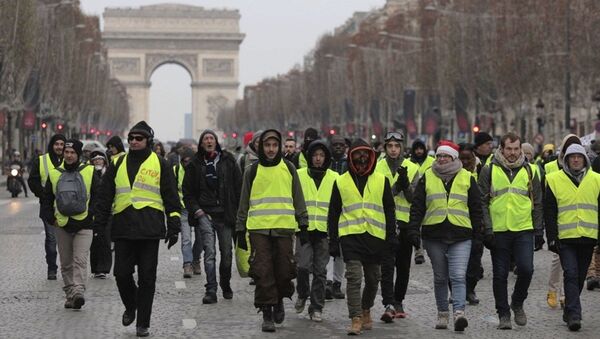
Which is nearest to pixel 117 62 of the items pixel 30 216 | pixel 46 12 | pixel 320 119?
pixel 320 119

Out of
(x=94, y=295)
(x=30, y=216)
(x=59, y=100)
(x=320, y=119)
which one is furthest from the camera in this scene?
(x=320, y=119)

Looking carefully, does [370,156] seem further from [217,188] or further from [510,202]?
[217,188]

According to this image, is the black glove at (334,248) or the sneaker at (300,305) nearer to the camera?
the black glove at (334,248)

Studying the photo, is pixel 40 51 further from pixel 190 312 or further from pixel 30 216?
pixel 190 312

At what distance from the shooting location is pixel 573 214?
50.2ft

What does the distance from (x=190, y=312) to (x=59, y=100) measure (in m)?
76.4

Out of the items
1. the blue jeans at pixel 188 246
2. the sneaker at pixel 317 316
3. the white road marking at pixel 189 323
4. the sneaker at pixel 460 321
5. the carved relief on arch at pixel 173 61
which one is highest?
the carved relief on arch at pixel 173 61

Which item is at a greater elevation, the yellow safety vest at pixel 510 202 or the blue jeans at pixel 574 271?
the yellow safety vest at pixel 510 202

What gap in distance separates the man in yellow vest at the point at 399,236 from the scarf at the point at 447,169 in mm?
695

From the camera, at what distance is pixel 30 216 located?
37.6 meters

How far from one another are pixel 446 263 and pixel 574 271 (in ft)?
3.61

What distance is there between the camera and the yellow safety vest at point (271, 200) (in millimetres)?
15047

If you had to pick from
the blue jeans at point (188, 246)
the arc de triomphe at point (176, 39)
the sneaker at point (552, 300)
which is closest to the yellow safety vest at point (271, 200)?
the sneaker at point (552, 300)

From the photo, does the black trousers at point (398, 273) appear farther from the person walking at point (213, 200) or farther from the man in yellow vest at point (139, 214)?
the man in yellow vest at point (139, 214)
